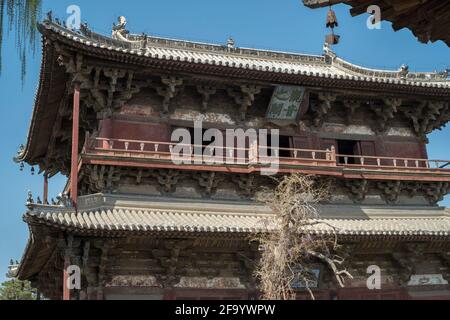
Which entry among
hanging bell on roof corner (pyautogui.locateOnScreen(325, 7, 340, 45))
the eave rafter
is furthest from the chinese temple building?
the eave rafter

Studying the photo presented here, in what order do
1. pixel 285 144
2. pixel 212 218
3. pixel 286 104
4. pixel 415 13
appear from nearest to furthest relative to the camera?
pixel 415 13, pixel 212 218, pixel 286 104, pixel 285 144

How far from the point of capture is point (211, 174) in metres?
18.1

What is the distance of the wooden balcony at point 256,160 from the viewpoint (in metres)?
17.2

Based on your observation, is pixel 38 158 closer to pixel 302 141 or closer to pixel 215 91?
Answer: pixel 215 91

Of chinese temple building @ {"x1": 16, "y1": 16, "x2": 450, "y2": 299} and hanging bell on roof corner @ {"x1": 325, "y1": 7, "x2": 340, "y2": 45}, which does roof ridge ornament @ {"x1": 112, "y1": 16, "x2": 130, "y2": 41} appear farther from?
hanging bell on roof corner @ {"x1": 325, "y1": 7, "x2": 340, "y2": 45}

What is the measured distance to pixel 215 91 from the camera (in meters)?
19.1

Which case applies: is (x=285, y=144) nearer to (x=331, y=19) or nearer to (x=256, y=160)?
(x=256, y=160)

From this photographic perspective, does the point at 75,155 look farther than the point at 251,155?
No

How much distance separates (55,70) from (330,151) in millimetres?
9067

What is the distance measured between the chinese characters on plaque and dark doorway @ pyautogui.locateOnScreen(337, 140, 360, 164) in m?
2.22

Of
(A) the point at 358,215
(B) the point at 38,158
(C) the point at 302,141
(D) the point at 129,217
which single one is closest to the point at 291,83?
(C) the point at 302,141

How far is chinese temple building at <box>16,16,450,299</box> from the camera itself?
1631 cm

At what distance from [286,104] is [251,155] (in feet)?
8.07

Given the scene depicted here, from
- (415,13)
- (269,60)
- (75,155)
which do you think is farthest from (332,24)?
(269,60)
